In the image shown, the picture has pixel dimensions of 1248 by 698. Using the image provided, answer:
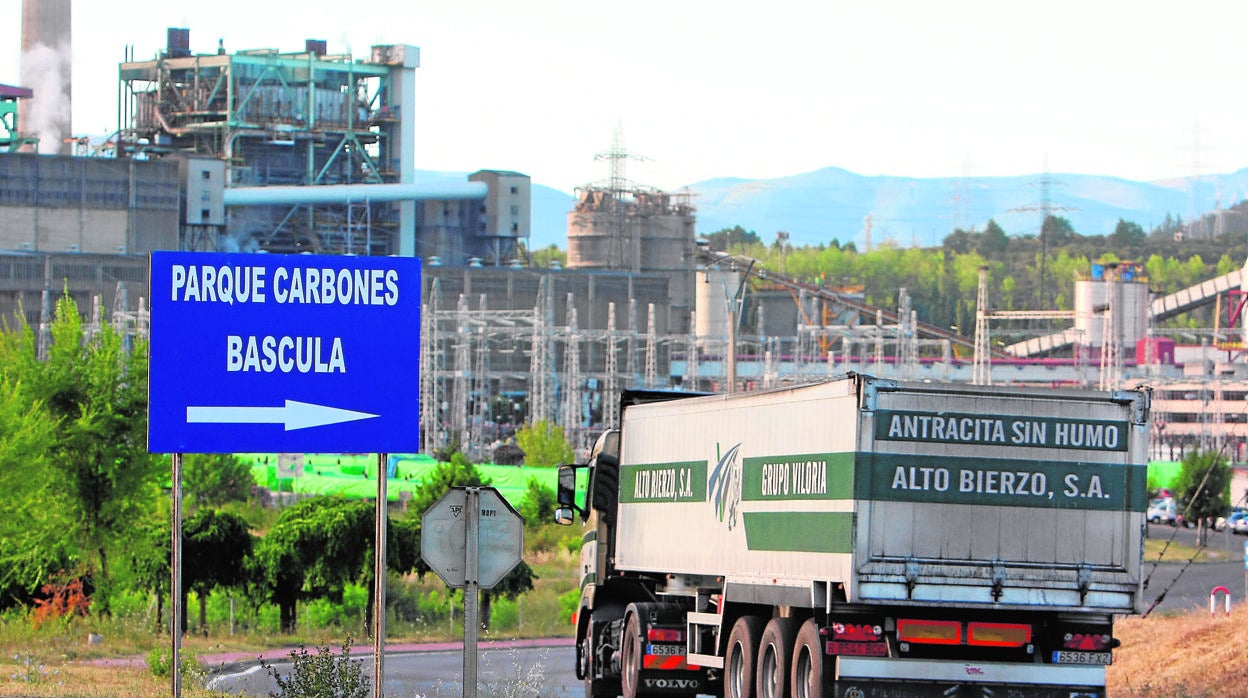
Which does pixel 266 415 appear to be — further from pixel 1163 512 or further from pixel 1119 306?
pixel 1119 306

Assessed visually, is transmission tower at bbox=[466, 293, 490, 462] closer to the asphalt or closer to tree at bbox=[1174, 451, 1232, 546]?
tree at bbox=[1174, 451, 1232, 546]

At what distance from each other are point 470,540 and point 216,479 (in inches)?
1909

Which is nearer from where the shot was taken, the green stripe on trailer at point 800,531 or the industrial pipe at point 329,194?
the green stripe on trailer at point 800,531

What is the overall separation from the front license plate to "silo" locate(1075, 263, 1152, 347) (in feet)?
384

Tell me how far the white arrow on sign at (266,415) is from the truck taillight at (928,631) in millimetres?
4906

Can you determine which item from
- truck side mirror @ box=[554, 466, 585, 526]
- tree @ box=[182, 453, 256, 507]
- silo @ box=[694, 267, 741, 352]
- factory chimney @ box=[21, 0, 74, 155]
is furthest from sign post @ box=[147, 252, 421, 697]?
silo @ box=[694, 267, 741, 352]

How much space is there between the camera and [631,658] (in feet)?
61.9

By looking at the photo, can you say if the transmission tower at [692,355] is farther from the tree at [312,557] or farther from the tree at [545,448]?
the tree at [312,557]

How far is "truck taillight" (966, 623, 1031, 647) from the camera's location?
46.6 ft

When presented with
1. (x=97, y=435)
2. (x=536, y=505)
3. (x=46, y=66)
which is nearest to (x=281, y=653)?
(x=97, y=435)

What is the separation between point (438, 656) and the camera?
2916 centimetres

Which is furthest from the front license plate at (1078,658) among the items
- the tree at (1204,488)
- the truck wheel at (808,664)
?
the tree at (1204,488)

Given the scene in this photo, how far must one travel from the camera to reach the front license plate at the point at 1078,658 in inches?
563

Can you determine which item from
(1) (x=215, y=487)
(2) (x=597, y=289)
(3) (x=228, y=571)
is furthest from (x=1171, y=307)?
(3) (x=228, y=571)
